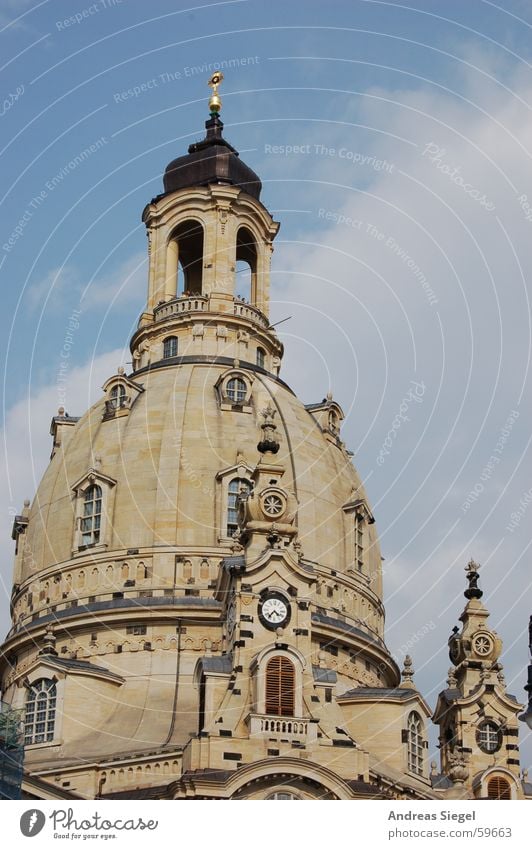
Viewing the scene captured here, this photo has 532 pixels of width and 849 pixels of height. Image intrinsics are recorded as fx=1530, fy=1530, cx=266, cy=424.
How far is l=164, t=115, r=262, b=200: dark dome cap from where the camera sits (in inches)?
3656

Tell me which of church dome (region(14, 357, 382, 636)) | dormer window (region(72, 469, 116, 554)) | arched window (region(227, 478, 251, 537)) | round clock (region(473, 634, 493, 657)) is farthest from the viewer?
round clock (region(473, 634, 493, 657))

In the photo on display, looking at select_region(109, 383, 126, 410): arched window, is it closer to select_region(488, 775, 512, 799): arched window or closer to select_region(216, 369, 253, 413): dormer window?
select_region(216, 369, 253, 413): dormer window

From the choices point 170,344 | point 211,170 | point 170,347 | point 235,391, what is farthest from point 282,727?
point 211,170

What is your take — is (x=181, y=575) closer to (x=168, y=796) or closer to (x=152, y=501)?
(x=152, y=501)

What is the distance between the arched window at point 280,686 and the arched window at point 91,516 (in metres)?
15.6

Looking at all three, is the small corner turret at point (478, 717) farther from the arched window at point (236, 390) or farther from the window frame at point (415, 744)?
the arched window at point (236, 390)

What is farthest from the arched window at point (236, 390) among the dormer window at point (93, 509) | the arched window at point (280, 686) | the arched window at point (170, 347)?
the arched window at point (280, 686)

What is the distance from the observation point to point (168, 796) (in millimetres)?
60062

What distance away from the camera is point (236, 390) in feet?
264

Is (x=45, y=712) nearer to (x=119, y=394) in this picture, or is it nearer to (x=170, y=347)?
(x=119, y=394)

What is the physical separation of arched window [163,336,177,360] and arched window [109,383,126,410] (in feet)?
20.5

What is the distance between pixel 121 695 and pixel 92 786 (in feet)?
22.4

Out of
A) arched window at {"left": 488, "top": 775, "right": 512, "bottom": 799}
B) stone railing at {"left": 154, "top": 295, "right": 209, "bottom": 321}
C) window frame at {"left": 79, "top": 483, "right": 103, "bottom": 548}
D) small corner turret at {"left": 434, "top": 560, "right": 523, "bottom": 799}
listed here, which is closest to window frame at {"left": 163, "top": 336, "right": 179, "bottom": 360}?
stone railing at {"left": 154, "top": 295, "right": 209, "bottom": 321}
